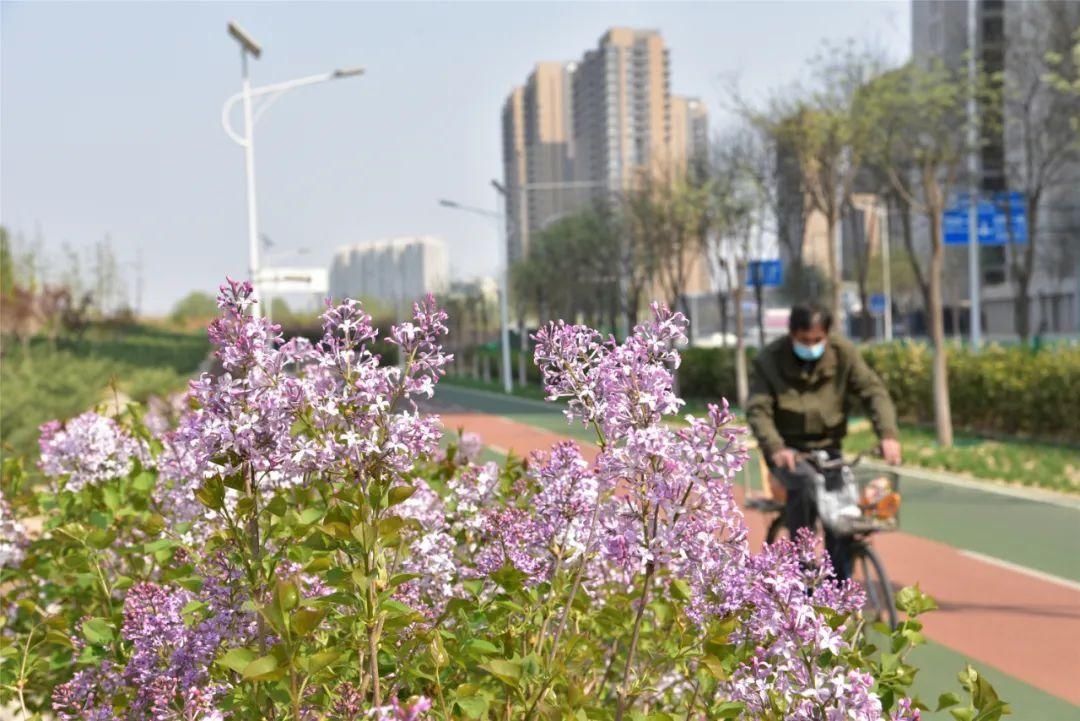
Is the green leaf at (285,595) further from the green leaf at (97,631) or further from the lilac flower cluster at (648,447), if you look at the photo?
the green leaf at (97,631)

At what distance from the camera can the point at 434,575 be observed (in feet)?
10.1

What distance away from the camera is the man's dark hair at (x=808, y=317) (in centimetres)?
619

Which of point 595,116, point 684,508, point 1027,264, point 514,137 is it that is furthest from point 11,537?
point 514,137

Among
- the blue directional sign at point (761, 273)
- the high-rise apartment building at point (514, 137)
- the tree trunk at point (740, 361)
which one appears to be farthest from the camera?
the high-rise apartment building at point (514, 137)

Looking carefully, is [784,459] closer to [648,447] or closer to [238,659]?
[648,447]

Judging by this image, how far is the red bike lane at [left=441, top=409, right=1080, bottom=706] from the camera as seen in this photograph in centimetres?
652

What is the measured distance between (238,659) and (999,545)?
9.20 meters

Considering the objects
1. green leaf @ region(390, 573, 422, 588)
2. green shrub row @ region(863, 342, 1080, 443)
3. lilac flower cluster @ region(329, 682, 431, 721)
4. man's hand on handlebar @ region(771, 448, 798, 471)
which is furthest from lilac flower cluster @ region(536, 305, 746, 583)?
green shrub row @ region(863, 342, 1080, 443)

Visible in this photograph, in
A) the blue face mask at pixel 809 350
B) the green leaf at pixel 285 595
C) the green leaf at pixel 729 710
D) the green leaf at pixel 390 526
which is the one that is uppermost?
the blue face mask at pixel 809 350

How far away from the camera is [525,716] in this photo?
2.43 m

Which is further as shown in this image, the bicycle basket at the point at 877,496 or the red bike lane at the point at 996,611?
the red bike lane at the point at 996,611

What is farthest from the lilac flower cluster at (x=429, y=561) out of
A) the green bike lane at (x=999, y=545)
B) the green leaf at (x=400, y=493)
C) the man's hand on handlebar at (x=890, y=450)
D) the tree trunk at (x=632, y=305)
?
the tree trunk at (x=632, y=305)

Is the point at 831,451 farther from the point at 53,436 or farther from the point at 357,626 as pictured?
the point at 357,626

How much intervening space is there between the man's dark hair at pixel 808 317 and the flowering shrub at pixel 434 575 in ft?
10.7
